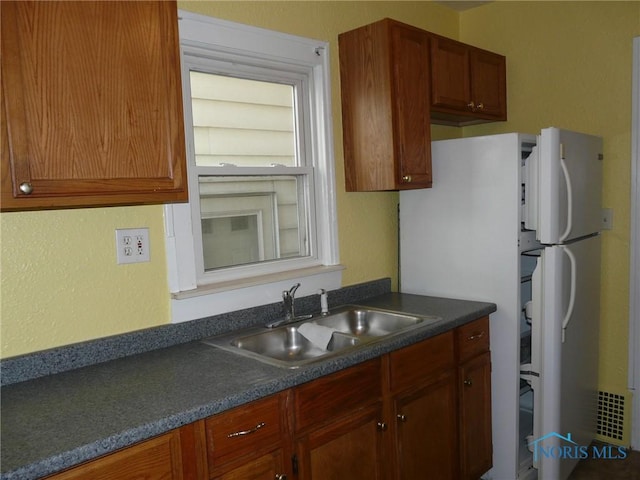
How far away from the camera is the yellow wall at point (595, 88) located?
2.83 m

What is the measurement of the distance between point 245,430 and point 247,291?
79 centimetres

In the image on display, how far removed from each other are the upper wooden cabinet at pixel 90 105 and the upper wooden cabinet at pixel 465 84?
1533 millimetres

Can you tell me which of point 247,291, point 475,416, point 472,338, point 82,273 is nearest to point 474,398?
point 475,416

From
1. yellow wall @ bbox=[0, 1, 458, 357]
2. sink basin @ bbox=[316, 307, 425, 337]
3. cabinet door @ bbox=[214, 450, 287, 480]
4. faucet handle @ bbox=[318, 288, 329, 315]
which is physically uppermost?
yellow wall @ bbox=[0, 1, 458, 357]

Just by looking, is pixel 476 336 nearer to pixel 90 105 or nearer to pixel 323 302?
pixel 323 302

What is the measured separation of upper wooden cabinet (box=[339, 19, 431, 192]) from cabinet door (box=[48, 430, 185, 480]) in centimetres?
155

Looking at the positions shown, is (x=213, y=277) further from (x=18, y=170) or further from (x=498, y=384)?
(x=498, y=384)

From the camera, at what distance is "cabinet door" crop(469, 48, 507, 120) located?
9.74ft

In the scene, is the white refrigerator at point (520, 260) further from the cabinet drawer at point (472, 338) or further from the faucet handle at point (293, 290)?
the faucet handle at point (293, 290)

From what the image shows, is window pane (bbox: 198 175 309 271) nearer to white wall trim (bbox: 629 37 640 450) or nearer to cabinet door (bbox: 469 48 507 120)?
cabinet door (bbox: 469 48 507 120)

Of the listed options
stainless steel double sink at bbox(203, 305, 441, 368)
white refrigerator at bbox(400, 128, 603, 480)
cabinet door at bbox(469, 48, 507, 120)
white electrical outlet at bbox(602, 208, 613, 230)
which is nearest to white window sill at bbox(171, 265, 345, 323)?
stainless steel double sink at bbox(203, 305, 441, 368)

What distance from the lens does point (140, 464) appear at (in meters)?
1.29

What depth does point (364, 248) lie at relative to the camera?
278 centimetres

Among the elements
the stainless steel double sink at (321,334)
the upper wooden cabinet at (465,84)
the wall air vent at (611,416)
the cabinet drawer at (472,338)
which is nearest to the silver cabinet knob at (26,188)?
the stainless steel double sink at (321,334)
